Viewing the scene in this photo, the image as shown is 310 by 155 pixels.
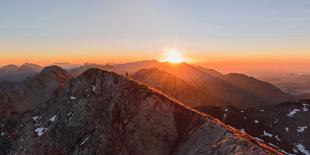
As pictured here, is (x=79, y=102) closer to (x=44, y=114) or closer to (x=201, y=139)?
(x=44, y=114)

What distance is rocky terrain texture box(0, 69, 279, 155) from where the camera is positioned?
58500mm

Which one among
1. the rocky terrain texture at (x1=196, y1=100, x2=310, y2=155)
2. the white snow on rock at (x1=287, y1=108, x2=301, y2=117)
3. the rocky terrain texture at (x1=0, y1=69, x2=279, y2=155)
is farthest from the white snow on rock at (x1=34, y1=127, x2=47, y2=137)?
the white snow on rock at (x1=287, y1=108, x2=301, y2=117)

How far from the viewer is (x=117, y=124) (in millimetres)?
62969

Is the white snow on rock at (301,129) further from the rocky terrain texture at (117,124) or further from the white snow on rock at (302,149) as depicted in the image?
the rocky terrain texture at (117,124)

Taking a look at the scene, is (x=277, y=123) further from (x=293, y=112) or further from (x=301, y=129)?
(x=293, y=112)

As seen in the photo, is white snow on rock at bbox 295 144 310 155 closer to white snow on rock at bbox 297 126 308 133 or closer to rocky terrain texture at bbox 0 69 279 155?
white snow on rock at bbox 297 126 308 133

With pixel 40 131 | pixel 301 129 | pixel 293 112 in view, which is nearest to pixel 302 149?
pixel 301 129

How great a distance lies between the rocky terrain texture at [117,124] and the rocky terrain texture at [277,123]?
43.9 metres

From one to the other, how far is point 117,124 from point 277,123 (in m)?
78.0

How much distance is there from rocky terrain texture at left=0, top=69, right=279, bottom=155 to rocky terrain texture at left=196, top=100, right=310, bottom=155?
43.9 meters

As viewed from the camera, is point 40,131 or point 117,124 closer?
point 117,124

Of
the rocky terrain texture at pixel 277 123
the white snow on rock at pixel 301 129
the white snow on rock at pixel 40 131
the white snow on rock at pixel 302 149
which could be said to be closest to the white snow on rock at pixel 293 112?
the rocky terrain texture at pixel 277 123

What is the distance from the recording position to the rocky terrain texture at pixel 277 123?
101m

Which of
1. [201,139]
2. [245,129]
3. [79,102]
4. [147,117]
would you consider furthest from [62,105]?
[245,129]
